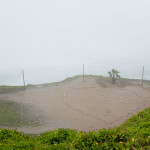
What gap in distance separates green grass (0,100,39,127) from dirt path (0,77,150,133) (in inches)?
40.4

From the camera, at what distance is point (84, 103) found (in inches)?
687

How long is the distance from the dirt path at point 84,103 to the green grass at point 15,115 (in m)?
1.03

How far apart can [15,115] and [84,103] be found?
8244 mm

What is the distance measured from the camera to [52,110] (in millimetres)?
15742

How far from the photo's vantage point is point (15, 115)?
1391cm

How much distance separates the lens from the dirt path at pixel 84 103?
510 inches

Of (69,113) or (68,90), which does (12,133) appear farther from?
(68,90)

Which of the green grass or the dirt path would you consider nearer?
the green grass

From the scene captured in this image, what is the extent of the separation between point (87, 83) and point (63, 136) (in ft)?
64.7

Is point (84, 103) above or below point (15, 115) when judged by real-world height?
above

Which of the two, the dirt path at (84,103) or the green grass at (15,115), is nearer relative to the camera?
the green grass at (15,115)

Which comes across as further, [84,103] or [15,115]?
[84,103]

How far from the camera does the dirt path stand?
1295 centimetres

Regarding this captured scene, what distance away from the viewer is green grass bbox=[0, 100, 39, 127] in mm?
12430
